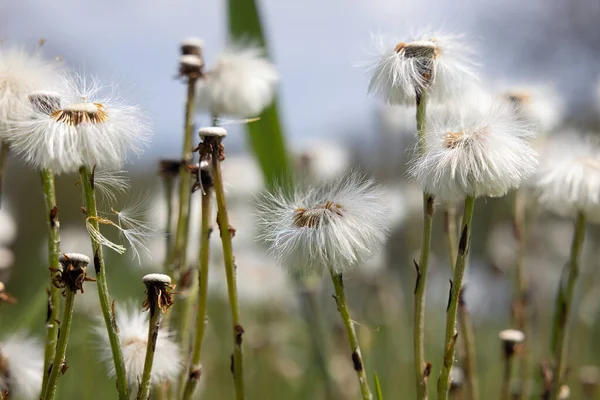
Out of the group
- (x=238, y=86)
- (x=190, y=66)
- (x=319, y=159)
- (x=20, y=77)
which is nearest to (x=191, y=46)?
(x=190, y=66)

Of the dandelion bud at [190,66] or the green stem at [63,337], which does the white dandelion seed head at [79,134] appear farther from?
the dandelion bud at [190,66]

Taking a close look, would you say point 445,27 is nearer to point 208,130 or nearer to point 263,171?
point 208,130

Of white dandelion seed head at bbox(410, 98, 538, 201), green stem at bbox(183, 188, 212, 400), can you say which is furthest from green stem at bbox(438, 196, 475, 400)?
green stem at bbox(183, 188, 212, 400)

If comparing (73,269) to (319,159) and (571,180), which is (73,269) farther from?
(319,159)

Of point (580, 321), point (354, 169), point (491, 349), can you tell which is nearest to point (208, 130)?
point (354, 169)

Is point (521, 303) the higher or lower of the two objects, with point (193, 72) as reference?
lower

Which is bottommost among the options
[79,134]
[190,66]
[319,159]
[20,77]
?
[79,134]
